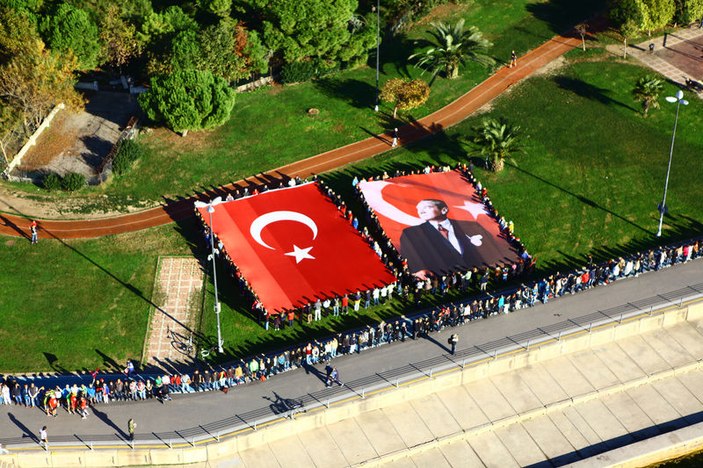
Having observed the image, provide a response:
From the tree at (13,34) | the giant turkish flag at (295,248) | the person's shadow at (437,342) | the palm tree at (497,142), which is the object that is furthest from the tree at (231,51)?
the person's shadow at (437,342)

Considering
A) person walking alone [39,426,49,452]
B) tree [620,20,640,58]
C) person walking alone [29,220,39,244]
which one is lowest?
person walking alone [39,426,49,452]

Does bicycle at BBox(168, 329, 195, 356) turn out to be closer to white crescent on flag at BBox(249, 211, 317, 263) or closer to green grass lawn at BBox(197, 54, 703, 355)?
green grass lawn at BBox(197, 54, 703, 355)

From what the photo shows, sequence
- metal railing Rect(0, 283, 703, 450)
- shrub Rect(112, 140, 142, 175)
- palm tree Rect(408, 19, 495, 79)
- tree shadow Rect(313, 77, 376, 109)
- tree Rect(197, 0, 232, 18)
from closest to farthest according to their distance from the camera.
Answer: metal railing Rect(0, 283, 703, 450) → shrub Rect(112, 140, 142, 175) → tree Rect(197, 0, 232, 18) → palm tree Rect(408, 19, 495, 79) → tree shadow Rect(313, 77, 376, 109)

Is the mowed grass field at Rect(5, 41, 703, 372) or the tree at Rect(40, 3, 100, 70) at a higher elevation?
the tree at Rect(40, 3, 100, 70)

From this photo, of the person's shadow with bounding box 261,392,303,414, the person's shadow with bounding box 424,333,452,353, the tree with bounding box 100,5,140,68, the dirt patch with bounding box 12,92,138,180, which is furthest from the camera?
the tree with bounding box 100,5,140,68

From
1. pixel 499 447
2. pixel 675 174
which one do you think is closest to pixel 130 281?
pixel 499 447

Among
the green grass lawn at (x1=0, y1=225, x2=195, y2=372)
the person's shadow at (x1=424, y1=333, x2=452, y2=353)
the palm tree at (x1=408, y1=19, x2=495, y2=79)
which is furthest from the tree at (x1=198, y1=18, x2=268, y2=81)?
the person's shadow at (x1=424, y1=333, x2=452, y2=353)

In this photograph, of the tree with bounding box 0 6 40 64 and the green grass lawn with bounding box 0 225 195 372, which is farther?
the tree with bounding box 0 6 40 64
